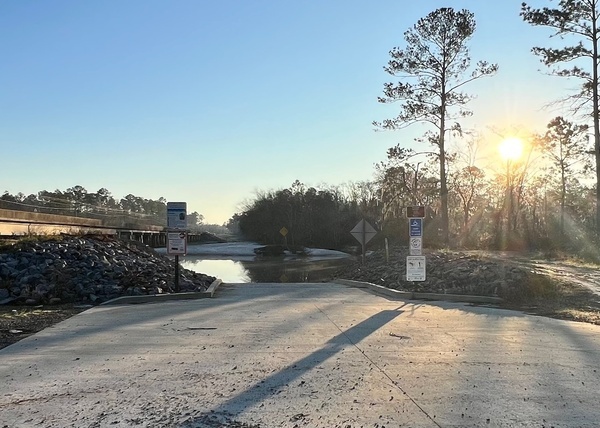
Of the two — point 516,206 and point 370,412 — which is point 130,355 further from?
point 516,206

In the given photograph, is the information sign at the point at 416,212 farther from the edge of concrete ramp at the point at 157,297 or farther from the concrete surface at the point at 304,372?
the edge of concrete ramp at the point at 157,297

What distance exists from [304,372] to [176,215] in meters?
9.21

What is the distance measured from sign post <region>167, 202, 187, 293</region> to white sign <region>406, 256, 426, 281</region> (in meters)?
6.15

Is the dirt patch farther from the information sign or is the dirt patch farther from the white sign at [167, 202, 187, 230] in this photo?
the information sign

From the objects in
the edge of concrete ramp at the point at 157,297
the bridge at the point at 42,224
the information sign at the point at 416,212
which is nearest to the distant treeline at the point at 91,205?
the bridge at the point at 42,224

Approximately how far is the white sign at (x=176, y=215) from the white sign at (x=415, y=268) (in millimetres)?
6202

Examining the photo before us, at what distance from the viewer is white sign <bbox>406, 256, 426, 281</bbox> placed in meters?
14.8

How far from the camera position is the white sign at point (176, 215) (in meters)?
14.6

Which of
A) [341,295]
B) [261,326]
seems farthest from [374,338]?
[341,295]

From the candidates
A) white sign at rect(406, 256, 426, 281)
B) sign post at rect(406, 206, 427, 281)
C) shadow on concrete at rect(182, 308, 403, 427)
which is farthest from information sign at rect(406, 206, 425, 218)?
shadow on concrete at rect(182, 308, 403, 427)

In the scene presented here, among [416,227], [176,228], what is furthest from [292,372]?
[416,227]

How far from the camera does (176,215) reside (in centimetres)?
1461

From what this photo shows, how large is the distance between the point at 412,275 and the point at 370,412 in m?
10.3

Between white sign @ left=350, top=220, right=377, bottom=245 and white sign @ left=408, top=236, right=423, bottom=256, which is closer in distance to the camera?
white sign @ left=408, top=236, right=423, bottom=256
